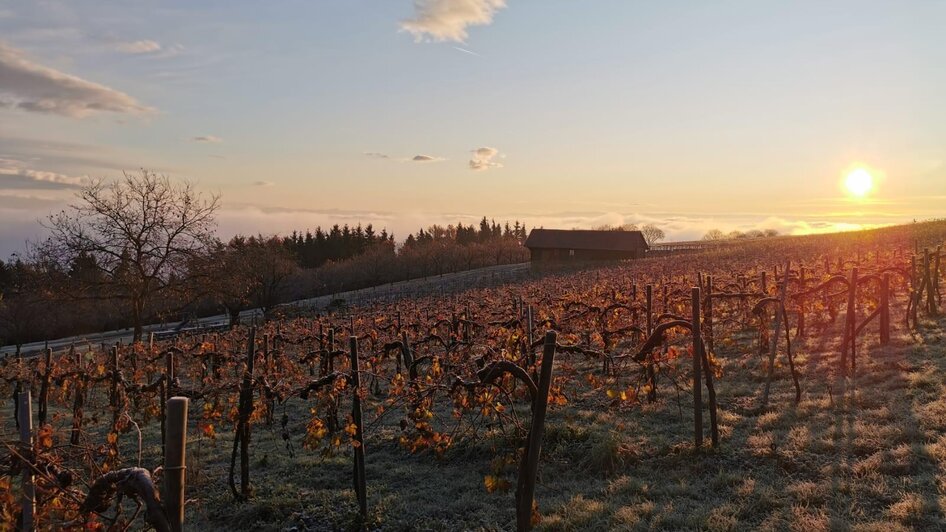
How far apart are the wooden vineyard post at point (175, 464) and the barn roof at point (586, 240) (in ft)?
178

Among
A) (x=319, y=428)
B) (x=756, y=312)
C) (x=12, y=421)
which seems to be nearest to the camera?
(x=319, y=428)

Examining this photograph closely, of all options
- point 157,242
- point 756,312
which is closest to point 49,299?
point 157,242

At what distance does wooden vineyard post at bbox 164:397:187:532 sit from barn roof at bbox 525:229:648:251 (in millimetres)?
54405

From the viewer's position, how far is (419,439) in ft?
16.6

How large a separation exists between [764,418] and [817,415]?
0.71 m

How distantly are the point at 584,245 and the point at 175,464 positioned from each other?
56295mm

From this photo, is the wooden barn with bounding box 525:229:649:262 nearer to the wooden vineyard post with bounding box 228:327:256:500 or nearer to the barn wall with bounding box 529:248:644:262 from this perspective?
the barn wall with bounding box 529:248:644:262

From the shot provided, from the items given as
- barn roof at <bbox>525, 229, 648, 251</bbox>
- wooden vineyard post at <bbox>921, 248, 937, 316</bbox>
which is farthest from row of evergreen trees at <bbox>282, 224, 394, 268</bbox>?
wooden vineyard post at <bbox>921, 248, 937, 316</bbox>

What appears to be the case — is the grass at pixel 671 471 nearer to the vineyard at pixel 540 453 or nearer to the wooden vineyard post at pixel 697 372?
the vineyard at pixel 540 453

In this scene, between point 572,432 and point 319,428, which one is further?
point 572,432

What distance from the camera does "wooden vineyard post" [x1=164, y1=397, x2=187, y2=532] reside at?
312 centimetres

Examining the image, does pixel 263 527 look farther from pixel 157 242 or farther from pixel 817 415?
pixel 157 242

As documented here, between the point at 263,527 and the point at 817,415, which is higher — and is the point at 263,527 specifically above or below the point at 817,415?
below

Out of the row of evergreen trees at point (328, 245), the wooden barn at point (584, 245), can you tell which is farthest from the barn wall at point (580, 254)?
the row of evergreen trees at point (328, 245)
